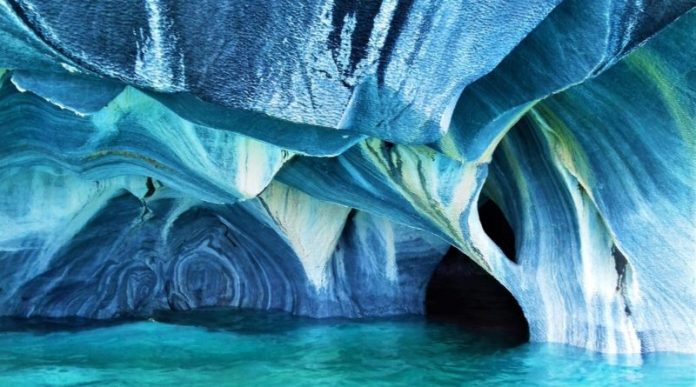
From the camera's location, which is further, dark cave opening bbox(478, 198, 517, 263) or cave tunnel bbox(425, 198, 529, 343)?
dark cave opening bbox(478, 198, 517, 263)

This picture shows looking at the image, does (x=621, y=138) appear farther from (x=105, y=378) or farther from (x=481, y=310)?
(x=105, y=378)

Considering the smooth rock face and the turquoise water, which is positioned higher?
the smooth rock face

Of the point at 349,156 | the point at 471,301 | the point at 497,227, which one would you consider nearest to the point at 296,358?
the point at 349,156

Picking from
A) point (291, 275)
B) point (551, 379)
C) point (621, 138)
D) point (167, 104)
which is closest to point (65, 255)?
point (291, 275)

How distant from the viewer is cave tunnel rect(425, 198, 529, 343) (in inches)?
160

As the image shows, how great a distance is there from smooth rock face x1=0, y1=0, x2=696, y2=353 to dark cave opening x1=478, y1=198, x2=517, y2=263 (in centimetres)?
4

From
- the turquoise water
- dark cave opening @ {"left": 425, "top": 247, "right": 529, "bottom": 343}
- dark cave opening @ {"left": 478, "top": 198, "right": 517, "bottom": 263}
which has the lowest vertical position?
the turquoise water

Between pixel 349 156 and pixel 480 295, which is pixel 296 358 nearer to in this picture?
pixel 349 156

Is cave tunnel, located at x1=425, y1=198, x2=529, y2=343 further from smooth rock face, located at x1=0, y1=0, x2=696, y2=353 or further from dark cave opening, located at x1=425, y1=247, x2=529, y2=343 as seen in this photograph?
smooth rock face, located at x1=0, y1=0, x2=696, y2=353

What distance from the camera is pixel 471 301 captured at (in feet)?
15.5

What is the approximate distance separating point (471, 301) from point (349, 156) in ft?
6.60

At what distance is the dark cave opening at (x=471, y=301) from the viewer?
4016 mm

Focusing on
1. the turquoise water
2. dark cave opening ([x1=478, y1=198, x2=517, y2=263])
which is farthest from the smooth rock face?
the turquoise water

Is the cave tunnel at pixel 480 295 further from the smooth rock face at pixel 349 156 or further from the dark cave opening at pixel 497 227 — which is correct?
the smooth rock face at pixel 349 156
